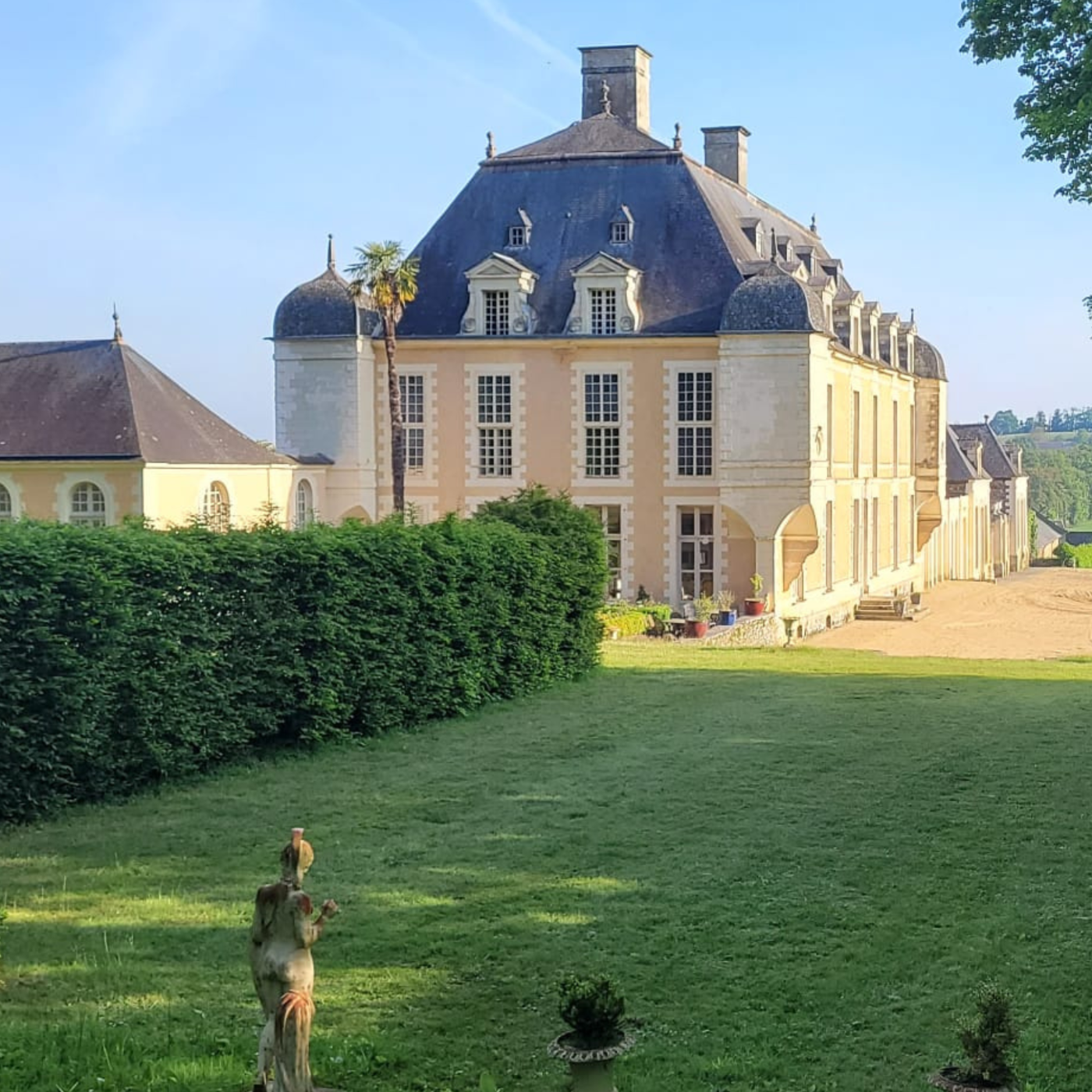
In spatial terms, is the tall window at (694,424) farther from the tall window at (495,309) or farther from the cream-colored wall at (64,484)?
the cream-colored wall at (64,484)

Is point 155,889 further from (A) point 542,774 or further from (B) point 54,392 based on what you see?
(B) point 54,392

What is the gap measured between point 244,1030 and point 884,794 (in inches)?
284

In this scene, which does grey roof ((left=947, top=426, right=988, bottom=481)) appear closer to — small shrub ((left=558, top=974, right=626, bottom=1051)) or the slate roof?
the slate roof

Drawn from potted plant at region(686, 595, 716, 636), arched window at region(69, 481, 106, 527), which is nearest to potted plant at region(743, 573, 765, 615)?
potted plant at region(686, 595, 716, 636)

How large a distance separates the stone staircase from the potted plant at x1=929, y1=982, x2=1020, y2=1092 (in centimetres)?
3946

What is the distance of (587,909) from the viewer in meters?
9.54

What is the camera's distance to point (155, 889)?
10117 millimetres

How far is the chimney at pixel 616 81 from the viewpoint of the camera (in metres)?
42.6

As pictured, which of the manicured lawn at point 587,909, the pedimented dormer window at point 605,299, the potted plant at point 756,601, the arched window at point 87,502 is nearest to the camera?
the manicured lawn at point 587,909

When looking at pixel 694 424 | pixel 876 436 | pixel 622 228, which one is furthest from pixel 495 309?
pixel 876 436

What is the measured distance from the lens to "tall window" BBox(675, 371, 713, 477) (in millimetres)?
37500

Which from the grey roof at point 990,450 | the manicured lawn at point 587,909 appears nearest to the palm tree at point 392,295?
the manicured lawn at point 587,909

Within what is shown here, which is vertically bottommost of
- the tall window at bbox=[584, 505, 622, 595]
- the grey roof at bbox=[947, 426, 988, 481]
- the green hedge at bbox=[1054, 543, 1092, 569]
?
the green hedge at bbox=[1054, 543, 1092, 569]

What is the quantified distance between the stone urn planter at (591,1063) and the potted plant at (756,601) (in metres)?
30.2
